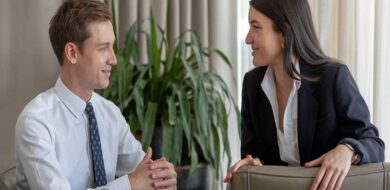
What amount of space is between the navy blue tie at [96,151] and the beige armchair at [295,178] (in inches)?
22.1

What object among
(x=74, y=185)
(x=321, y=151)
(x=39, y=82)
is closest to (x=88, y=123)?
(x=74, y=185)

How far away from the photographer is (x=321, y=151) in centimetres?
170

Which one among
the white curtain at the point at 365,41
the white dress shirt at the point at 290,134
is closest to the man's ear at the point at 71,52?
the white dress shirt at the point at 290,134

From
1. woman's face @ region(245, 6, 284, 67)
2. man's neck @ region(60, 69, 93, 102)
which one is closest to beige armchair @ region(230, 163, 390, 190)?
woman's face @ region(245, 6, 284, 67)

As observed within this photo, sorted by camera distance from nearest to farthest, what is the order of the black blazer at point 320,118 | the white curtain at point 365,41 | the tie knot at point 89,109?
the black blazer at point 320,118
the tie knot at point 89,109
the white curtain at point 365,41

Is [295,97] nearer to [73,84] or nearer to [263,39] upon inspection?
[263,39]

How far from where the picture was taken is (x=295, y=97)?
172 centimetres

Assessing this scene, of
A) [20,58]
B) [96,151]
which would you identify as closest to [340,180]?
[96,151]

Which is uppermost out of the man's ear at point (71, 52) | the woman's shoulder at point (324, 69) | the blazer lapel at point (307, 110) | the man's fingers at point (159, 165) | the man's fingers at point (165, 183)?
the man's ear at point (71, 52)

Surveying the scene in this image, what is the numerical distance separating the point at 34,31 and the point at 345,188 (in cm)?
198

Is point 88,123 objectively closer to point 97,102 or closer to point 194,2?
point 97,102

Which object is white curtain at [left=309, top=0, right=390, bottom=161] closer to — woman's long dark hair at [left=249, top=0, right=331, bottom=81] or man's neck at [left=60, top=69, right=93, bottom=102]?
woman's long dark hair at [left=249, top=0, right=331, bottom=81]

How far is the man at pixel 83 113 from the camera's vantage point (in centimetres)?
159

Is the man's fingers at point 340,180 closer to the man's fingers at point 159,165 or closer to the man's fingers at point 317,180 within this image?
the man's fingers at point 317,180
